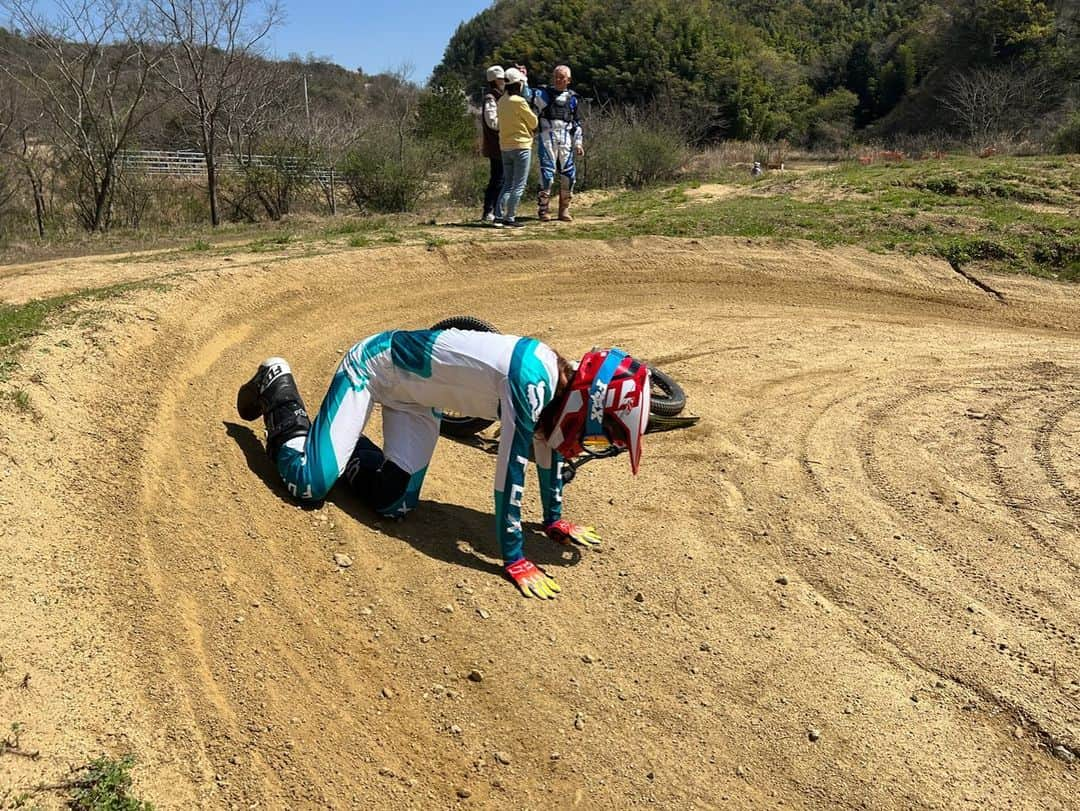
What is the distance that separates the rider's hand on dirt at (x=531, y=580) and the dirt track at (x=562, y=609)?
0.09m

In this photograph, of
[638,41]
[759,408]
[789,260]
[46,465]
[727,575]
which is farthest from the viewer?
[638,41]

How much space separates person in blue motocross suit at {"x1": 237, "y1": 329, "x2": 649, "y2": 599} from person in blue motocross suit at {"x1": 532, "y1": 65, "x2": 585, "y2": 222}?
28.0 ft

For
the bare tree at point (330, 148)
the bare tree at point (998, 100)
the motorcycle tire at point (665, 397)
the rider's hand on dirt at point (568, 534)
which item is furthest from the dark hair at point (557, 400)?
the bare tree at point (998, 100)

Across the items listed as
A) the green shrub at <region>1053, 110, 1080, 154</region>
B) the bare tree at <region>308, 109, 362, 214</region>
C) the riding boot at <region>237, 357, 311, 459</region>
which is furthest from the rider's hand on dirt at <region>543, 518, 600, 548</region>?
the green shrub at <region>1053, 110, 1080, 154</region>

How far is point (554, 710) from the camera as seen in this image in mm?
3773

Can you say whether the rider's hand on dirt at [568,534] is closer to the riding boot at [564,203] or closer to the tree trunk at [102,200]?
the riding boot at [564,203]

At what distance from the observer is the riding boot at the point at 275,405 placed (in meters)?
5.40

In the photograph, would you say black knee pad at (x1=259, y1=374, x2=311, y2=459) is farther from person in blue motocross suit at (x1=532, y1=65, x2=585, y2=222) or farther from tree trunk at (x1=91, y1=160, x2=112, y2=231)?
tree trunk at (x1=91, y1=160, x2=112, y2=231)

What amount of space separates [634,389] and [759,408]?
11.7 ft

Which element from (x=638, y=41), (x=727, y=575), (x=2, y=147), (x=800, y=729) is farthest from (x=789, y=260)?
(x=638, y=41)

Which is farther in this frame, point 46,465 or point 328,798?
point 46,465

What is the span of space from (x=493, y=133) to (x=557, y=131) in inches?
42.6

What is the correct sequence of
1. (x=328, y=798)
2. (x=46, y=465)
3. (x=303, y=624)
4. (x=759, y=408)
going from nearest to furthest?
(x=328, y=798) < (x=303, y=624) < (x=46, y=465) < (x=759, y=408)

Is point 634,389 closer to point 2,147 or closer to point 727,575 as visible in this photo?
point 727,575
